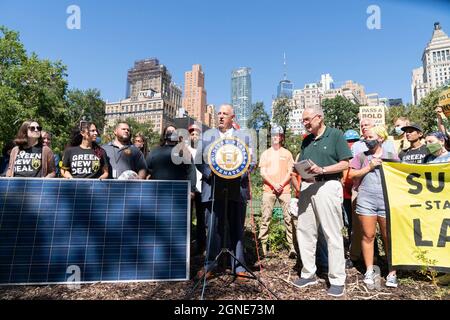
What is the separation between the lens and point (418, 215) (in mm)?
3846

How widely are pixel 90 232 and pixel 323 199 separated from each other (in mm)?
2897

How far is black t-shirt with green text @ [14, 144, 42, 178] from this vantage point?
4070 mm

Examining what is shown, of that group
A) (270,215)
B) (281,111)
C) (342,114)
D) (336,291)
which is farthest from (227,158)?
(342,114)

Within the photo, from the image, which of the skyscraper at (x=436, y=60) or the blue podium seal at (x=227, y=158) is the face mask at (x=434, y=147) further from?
the skyscraper at (x=436, y=60)

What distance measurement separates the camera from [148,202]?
3.51m

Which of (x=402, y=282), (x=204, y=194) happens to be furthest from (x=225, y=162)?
(x=402, y=282)

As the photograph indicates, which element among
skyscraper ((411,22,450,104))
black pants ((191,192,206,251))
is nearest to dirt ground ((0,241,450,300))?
black pants ((191,192,206,251))

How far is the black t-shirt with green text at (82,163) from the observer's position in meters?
3.93

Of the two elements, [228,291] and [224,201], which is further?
[224,201]

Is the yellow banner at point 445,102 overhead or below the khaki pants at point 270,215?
overhead

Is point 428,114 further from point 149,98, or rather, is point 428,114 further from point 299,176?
point 149,98

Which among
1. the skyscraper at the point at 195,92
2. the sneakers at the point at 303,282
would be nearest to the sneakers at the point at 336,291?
the sneakers at the point at 303,282

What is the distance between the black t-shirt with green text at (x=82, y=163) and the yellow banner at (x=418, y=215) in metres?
4.17

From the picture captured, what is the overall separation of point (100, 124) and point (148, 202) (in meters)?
64.2
